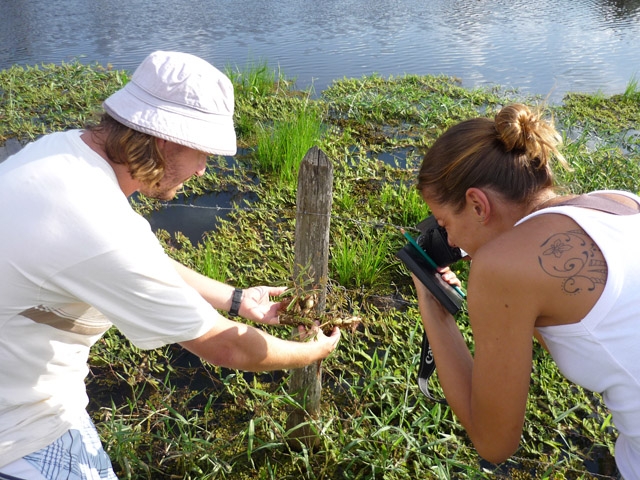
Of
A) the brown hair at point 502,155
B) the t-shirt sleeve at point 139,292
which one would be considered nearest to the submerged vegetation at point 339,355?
the brown hair at point 502,155

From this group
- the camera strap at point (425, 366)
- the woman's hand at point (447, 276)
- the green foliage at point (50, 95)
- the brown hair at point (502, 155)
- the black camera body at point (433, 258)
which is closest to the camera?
the brown hair at point (502, 155)

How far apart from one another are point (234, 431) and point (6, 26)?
8.98 m

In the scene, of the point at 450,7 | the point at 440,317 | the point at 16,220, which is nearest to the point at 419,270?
the point at 440,317

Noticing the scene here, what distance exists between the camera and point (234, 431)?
7.52 ft

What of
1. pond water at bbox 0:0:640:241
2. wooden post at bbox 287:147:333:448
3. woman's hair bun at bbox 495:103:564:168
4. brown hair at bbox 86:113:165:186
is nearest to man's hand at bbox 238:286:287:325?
wooden post at bbox 287:147:333:448

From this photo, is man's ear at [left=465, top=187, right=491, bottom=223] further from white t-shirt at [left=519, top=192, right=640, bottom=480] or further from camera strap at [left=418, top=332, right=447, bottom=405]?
camera strap at [left=418, top=332, right=447, bottom=405]

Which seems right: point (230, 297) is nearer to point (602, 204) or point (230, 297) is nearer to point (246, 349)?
point (246, 349)

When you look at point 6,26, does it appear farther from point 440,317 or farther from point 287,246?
point 440,317

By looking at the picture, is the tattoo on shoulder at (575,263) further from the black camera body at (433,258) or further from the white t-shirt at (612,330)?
the black camera body at (433,258)

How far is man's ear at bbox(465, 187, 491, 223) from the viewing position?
55.5 inches

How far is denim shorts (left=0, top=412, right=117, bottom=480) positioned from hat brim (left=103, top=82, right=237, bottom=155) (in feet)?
2.90

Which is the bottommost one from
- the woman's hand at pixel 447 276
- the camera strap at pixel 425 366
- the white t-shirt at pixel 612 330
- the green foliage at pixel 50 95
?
the green foliage at pixel 50 95

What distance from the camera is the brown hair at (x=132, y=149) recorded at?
1303 millimetres

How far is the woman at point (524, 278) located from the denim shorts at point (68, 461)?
1.03 metres
